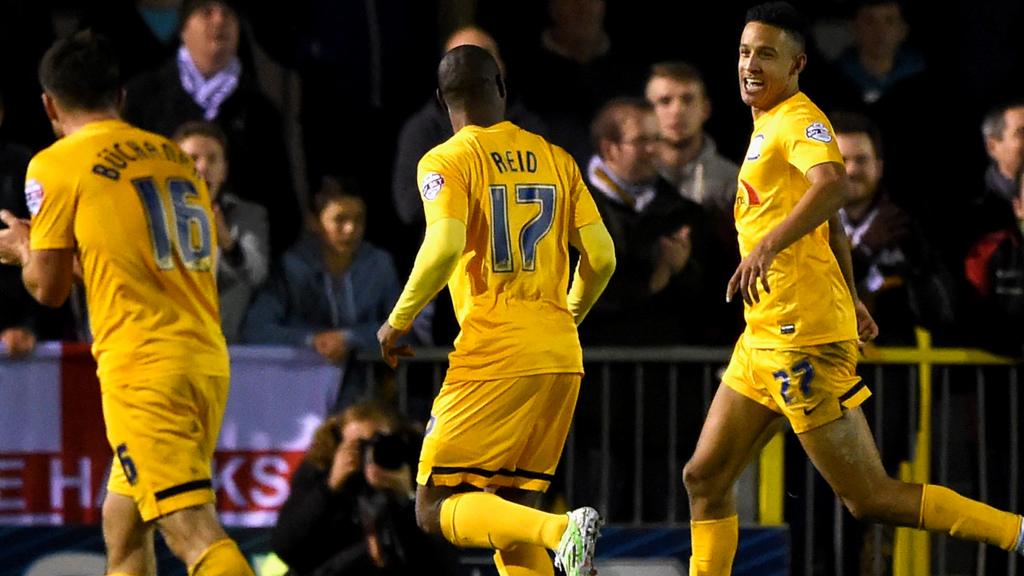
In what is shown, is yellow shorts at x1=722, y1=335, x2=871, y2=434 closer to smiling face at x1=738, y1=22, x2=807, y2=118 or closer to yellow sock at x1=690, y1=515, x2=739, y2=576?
yellow sock at x1=690, y1=515, x2=739, y2=576

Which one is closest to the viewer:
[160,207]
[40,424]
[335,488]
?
[160,207]

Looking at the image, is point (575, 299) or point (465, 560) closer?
point (575, 299)

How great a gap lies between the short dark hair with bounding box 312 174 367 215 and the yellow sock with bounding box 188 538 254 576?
3024mm

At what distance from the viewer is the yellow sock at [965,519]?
7.86m

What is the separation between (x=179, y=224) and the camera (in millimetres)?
7676

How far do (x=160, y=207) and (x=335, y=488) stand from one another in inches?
78.6

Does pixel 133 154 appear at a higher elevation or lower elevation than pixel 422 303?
higher

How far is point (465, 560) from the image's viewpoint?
984cm

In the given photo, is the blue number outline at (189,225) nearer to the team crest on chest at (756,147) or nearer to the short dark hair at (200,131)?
the team crest on chest at (756,147)

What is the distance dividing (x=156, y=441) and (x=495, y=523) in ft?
4.10

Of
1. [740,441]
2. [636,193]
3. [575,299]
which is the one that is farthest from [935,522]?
[636,193]

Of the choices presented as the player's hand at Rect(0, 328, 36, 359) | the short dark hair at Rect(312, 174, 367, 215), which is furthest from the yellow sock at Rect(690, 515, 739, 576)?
the player's hand at Rect(0, 328, 36, 359)

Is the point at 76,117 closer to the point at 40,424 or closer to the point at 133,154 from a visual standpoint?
the point at 133,154

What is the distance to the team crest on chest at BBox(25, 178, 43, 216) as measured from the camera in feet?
24.6
